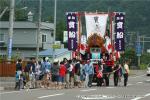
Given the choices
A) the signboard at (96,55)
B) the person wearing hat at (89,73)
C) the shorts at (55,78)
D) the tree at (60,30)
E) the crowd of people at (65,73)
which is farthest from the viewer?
the tree at (60,30)

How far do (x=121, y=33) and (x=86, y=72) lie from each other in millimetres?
3603

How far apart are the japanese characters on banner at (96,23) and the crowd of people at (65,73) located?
1836 mm

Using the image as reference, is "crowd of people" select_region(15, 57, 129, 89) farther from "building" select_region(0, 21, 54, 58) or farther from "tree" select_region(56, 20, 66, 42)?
"tree" select_region(56, 20, 66, 42)

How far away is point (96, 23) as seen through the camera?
116 ft

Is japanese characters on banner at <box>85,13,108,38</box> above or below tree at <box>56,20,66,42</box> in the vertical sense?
below

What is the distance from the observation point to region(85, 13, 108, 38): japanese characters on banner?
35344 mm

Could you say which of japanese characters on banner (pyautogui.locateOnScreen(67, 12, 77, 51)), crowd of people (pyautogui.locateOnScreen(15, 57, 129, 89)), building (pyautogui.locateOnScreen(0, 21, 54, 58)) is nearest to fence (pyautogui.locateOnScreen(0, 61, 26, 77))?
japanese characters on banner (pyautogui.locateOnScreen(67, 12, 77, 51))

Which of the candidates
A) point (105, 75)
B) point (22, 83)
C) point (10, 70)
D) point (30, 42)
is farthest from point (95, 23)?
point (30, 42)

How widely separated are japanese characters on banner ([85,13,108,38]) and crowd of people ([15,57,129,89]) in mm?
1836

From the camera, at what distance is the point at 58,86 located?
32.8 metres

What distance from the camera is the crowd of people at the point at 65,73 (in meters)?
32.8

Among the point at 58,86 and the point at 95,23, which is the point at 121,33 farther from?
the point at 58,86

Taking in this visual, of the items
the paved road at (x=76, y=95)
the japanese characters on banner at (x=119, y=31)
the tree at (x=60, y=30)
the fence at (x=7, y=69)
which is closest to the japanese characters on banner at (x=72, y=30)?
the japanese characters on banner at (x=119, y=31)

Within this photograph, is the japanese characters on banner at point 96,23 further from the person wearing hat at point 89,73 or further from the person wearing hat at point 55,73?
the person wearing hat at point 55,73
